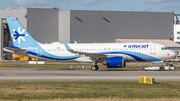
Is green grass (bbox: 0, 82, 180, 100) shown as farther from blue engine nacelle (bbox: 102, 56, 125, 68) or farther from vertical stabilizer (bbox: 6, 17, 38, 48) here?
vertical stabilizer (bbox: 6, 17, 38, 48)

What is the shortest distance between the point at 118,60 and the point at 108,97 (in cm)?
2430

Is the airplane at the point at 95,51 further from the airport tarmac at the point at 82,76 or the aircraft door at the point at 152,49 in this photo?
the airport tarmac at the point at 82,76

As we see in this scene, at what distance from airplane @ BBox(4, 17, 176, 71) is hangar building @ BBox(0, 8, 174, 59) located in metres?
42.1

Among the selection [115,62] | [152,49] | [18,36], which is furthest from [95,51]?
[18,36]

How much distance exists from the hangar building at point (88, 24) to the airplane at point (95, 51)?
4209 cm

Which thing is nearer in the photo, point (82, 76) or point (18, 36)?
point (82, 76)

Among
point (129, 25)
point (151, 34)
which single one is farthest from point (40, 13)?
point (151, 34)

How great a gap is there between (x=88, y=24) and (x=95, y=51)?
153ft

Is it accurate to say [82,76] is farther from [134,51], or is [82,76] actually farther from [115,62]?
[134,51]

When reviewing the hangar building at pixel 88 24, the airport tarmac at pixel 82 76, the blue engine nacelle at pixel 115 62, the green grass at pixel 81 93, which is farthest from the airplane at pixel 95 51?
the hangar building at pixel 88 24

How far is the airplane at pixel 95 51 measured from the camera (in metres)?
44.1

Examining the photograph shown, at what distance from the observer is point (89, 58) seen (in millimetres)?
45719

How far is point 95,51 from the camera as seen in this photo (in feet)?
152

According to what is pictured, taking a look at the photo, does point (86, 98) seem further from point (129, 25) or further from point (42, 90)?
point (129, 25)
